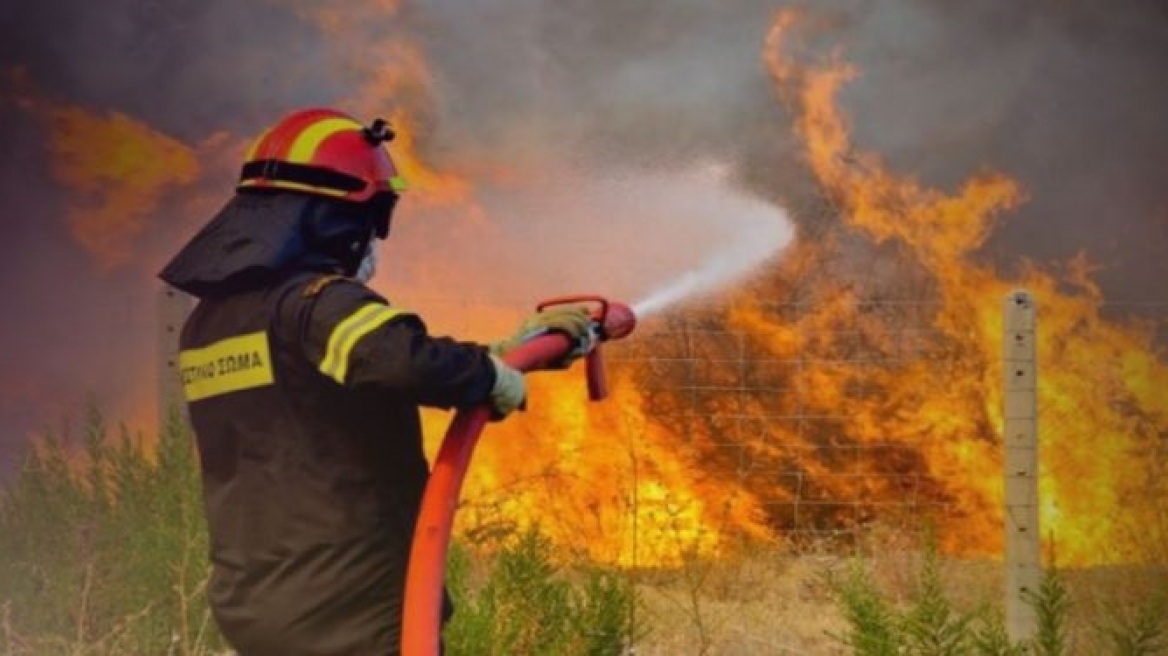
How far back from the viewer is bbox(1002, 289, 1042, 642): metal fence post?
18.9 feet

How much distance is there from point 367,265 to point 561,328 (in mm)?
464

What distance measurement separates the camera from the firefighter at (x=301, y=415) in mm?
2965

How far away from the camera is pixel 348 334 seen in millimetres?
2791

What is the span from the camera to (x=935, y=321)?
8.68 m

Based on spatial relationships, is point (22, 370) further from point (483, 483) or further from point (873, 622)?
point (873, 622)

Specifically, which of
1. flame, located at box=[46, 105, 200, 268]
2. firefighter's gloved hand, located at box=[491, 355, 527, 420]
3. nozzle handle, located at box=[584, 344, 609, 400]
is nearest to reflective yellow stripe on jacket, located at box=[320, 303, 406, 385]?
firefighter's gloved hand, located at box=[491, 355, 527, 420]

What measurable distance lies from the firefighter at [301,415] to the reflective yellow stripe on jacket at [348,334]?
0.06 ft

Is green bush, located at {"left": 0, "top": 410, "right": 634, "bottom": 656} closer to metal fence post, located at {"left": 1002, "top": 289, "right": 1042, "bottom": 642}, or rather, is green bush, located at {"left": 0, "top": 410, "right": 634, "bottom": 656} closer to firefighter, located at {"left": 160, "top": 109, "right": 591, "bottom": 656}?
firefighter, located at {"left": 160, "top": 109, "right": 591, "bottom": 656}

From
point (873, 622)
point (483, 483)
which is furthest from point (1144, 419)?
point (873, 622)

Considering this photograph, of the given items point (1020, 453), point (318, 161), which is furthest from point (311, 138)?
point (1020, 453)

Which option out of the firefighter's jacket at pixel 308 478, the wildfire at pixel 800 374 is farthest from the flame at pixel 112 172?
the firefighter's jacket at pixel 308 478

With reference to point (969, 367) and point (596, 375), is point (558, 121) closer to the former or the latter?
point (969, 367)

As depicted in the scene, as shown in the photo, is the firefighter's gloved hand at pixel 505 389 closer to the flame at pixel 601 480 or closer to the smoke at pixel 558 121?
the flame at pixel 601 480

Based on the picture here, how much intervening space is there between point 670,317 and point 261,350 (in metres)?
6.02
